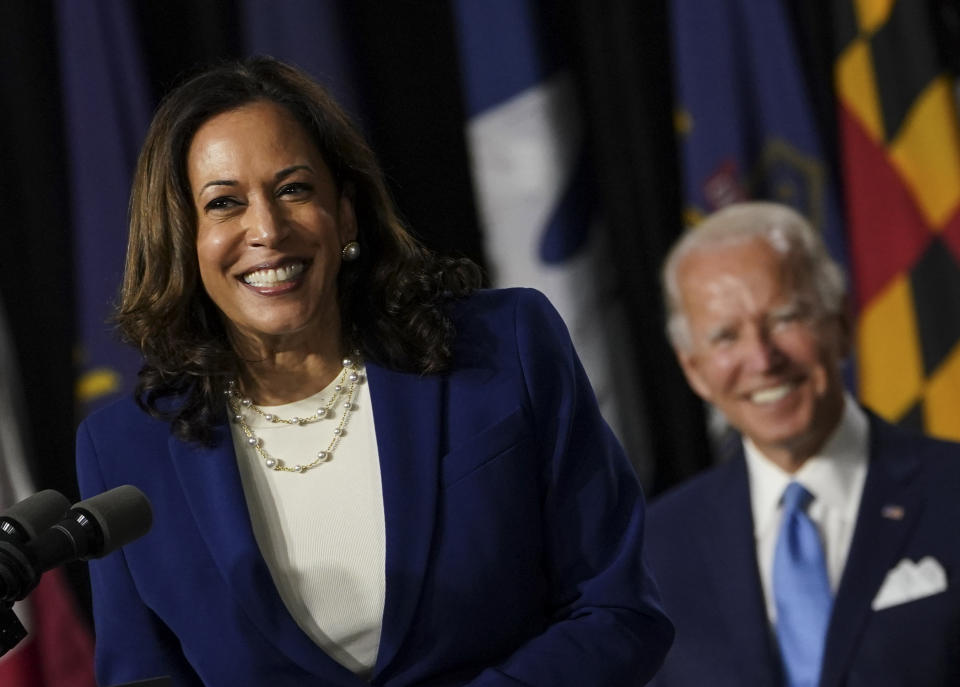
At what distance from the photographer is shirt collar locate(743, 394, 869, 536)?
2680 mm

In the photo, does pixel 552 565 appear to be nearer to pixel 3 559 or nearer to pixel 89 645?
pixel 3 559

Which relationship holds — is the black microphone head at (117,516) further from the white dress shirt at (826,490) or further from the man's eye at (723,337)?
the man's eye at (723,337)

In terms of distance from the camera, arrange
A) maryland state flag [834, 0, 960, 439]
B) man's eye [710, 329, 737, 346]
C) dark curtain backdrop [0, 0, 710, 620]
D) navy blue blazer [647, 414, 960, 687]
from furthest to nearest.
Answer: maryland state flag [834, 0, 960, 439] → dark curtain backdrop [0, 0, 710, 620] → man's eye [710, 329, 737, 346] → navy blue blazer [647, 414, 960, 687]

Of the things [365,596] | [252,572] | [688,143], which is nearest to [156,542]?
[252,572]

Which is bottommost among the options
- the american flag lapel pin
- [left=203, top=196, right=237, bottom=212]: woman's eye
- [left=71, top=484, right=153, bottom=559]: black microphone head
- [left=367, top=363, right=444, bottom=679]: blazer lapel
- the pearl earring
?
the american flag lapel pin

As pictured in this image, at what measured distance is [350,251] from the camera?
1.70 metres

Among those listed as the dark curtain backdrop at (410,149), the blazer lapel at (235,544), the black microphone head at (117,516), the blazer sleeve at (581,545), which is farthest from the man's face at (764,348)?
the black microphone head at (117,516)

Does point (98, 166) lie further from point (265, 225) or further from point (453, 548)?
point (453, 548)

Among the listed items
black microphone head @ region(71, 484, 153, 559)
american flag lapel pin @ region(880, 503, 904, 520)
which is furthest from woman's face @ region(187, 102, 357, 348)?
american flag lapel pin @ region(880, 503, 904, 520)

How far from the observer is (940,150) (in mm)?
3422

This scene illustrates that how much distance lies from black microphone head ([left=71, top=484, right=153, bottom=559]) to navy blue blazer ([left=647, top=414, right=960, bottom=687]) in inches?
58.5

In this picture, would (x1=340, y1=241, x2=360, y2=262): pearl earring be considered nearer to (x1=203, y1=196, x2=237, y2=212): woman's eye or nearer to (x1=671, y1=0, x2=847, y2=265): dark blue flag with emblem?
(x1=203, y1=196, x2=237, y2=212): woman's eye

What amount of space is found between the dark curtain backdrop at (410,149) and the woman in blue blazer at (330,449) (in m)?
1.60

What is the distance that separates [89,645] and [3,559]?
2256mm
